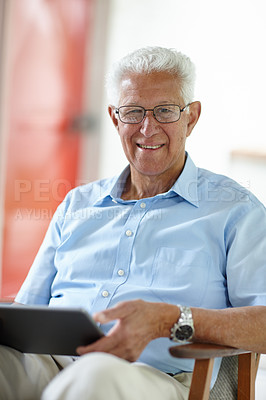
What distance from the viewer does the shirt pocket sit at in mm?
1688

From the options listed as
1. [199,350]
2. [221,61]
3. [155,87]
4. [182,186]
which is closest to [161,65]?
[155,87]

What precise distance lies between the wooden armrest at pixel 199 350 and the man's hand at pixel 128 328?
0.25 ft

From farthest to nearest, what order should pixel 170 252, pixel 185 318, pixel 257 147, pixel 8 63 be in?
pixel 8 63 < pixel 257 147 < pixel 170 252 < pixel 185 318

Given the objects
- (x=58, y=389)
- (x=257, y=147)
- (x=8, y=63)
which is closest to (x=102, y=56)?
(x=8, y=63)

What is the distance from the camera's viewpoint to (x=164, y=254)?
176 cm

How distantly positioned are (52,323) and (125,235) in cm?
55

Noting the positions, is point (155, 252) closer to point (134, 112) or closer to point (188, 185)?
point (188, 185)

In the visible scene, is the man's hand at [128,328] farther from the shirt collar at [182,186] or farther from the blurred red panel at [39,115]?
the blurred red panel at [39,115]

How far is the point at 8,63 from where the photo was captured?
3.52m

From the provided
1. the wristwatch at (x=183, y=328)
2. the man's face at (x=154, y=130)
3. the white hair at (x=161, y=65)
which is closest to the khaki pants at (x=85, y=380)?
the wristwatch at (x=183, y=328)

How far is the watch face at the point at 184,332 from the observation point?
1481mm

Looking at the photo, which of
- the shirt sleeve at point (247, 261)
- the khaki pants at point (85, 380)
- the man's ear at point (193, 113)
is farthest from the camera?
the man's ear at point (193, 113)

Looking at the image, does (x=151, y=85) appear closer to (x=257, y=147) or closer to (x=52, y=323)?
(x=52, y=323)

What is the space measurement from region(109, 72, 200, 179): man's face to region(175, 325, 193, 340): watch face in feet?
2.04
